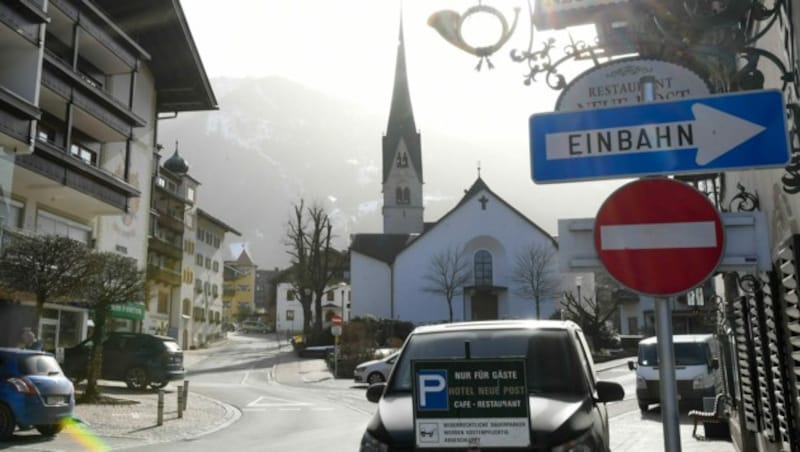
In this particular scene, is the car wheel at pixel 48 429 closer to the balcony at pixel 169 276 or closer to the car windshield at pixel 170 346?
the car windshield at pixel 170 346

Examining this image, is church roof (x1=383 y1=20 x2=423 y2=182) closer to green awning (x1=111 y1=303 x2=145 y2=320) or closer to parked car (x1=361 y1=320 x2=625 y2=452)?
green awning (x1=111 y1=303 x2=145 y2=320)

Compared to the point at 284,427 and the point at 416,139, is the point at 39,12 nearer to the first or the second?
the point at 284,427

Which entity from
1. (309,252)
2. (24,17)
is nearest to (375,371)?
(24,17)

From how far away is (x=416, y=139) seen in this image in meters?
82.6

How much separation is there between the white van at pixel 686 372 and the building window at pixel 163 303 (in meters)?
45.4

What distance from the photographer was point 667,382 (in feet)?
10.6

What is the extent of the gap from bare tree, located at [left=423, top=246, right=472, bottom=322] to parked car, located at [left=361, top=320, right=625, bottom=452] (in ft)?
191

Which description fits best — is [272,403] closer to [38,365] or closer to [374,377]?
[374,377]

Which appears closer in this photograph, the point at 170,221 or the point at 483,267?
the point at 170,221

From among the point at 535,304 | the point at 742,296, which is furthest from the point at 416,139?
the point at 742,296

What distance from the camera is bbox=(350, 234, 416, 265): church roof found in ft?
236

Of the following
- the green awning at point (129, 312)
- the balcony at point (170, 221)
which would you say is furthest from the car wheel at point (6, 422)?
the balcony at point (170, 221)

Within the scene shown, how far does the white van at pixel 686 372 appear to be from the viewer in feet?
62.4

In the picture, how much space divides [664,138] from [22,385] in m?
12.4
